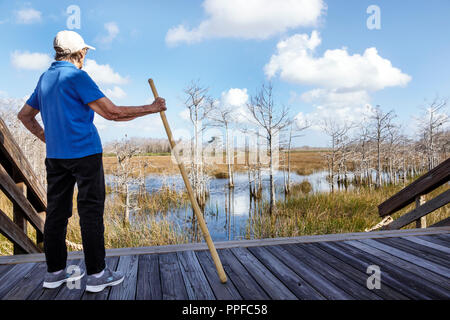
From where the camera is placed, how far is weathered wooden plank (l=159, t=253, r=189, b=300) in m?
1.64

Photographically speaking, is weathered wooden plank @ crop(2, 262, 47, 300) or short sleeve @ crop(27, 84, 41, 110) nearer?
weathered wooden plank @ crop(2, 262, 47, 300)

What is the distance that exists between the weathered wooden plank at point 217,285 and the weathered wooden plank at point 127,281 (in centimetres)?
42

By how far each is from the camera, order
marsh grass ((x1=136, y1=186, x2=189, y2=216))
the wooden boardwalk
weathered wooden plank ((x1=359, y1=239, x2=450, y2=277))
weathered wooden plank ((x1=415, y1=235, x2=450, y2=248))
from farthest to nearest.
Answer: marsh grass ((x1=136, y1=186, x2=189, y2=216)), weathered wooden plank ((x1=415, y1=235, x2=450, y2=248)), weathered wooden plank ((x1=359, y1=239, x2=450, y2=277)), the wooden boardwalk

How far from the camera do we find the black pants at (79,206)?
5.35ft

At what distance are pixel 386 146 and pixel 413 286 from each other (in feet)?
53.8

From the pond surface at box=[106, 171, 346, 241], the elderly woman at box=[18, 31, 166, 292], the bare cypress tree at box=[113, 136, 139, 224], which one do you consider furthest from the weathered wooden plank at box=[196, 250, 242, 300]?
the bare cypress tree at box=[113, 136, 139, 224]

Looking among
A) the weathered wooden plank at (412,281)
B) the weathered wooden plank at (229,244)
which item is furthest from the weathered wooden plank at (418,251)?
the weathered wooden plank at (412,281)

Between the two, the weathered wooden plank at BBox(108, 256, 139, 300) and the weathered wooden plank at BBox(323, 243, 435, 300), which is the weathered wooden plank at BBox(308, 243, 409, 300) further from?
the weathered wooden plank at BBox(108, 256, 139, 300)

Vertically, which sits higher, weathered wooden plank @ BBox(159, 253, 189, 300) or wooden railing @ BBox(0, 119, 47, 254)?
wooden railing @ BBox(0, 119, 47, 254)

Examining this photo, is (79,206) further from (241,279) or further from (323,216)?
(323,216)

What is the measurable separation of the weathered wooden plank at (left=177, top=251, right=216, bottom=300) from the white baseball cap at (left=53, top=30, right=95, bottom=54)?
1.41 m

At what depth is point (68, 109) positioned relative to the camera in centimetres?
160

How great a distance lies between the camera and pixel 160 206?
922cm

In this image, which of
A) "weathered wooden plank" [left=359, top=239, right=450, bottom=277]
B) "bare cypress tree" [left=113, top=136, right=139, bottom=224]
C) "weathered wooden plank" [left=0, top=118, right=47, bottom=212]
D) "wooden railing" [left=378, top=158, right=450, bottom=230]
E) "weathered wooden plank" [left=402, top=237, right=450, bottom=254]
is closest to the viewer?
"weathered wooden plank" [left=359, top=239, right=450, bottom=277]
